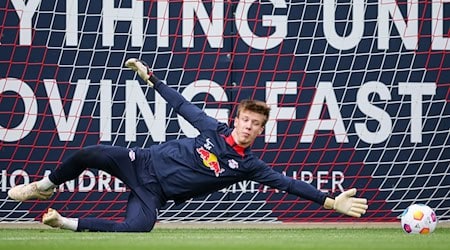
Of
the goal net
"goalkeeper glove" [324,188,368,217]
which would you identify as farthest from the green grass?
the goal net

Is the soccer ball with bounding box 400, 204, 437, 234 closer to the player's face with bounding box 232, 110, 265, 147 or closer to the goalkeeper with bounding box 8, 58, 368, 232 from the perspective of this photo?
the goalkeeper with bounding box 8, 58, 368, 232

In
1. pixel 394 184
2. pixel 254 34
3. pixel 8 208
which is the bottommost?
pixel 8 208

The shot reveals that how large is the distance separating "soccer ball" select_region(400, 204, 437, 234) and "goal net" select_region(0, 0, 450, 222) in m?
2.24

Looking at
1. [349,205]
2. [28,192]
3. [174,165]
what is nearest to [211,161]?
[174,165]

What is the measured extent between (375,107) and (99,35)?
120 inches

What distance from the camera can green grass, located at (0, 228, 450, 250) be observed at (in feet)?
32.0

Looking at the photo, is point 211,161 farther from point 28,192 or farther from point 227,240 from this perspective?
point 28,192

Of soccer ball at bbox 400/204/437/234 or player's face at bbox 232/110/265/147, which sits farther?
soccer ball at bbox 400/204/437/234

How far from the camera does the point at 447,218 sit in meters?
14.6

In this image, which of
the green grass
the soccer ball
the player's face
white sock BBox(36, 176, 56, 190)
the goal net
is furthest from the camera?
the goal net

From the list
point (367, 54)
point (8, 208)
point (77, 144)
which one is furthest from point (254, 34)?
point (8, 208)

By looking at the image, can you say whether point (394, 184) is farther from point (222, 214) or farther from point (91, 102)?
point (91, 102)

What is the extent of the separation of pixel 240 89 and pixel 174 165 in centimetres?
290

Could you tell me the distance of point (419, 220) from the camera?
12.2 metres
